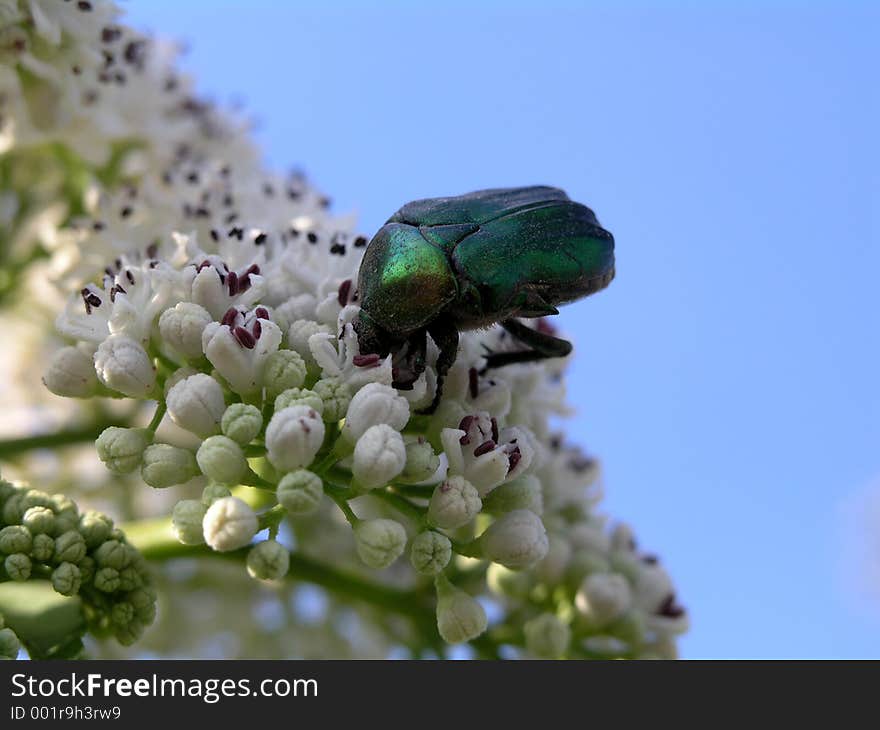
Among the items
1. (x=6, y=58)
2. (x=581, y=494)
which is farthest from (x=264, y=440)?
(x=6, y=58)

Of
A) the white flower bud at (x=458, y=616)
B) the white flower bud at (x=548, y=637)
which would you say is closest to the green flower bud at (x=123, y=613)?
the white flower bud at (x=458, y=616)

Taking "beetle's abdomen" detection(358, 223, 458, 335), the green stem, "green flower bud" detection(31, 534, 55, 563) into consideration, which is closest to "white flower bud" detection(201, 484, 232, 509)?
"green flower bud" detection(31, 534, 55, 563)

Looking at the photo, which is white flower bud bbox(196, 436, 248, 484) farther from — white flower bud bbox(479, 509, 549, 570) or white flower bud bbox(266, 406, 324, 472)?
white flower bud bbox(479, 509, 549, 570)

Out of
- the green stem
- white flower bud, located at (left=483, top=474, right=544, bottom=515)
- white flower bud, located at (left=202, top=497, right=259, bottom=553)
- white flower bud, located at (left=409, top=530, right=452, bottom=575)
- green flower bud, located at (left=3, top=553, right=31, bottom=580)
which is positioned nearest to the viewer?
white flower bud, located at (left=202, top=497, right=259, bottom=553)

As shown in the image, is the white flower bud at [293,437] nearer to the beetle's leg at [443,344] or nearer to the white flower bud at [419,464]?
the white flower bud at [419,464]

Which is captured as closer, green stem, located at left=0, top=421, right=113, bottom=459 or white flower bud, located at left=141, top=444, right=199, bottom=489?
white flower bud, located at left=141, top=444, right=199, bottom=489
